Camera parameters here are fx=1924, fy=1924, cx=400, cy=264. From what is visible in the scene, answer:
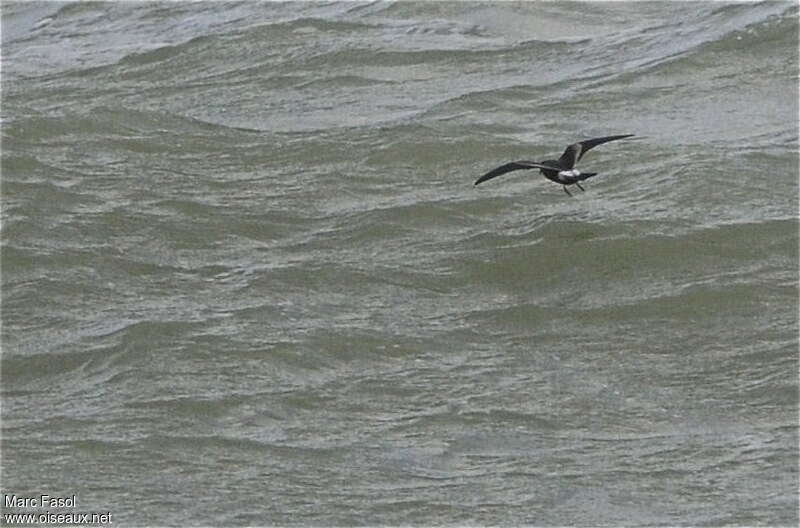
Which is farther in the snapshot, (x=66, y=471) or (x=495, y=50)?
(x=495, y=50)

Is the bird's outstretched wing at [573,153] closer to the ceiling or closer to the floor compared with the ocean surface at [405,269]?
closer to the ceiling

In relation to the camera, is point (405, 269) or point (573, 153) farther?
point (405, 269)

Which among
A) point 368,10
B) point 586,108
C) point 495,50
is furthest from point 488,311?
point 368,10

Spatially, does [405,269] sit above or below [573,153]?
below

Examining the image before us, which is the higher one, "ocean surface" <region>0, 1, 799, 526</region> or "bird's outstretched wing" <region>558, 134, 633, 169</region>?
"bird's outstretched wing" <region>558, 134, 633, 169</region>

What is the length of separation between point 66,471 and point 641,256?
3.41 m

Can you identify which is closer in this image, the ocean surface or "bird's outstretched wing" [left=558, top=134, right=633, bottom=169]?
the ocean surface

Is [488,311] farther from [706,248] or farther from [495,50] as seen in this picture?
[495,50]

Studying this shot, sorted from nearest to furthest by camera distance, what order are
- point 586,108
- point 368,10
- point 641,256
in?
1. point 641,256
2. point 586,108
3. point 368,10

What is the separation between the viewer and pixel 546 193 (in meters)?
10.4

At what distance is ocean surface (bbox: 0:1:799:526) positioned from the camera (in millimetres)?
7250

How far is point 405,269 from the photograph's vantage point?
31.2 feet

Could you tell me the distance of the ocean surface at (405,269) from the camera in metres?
7.25

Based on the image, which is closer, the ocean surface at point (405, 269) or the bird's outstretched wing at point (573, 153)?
the ocean surface at point (405, 269)
